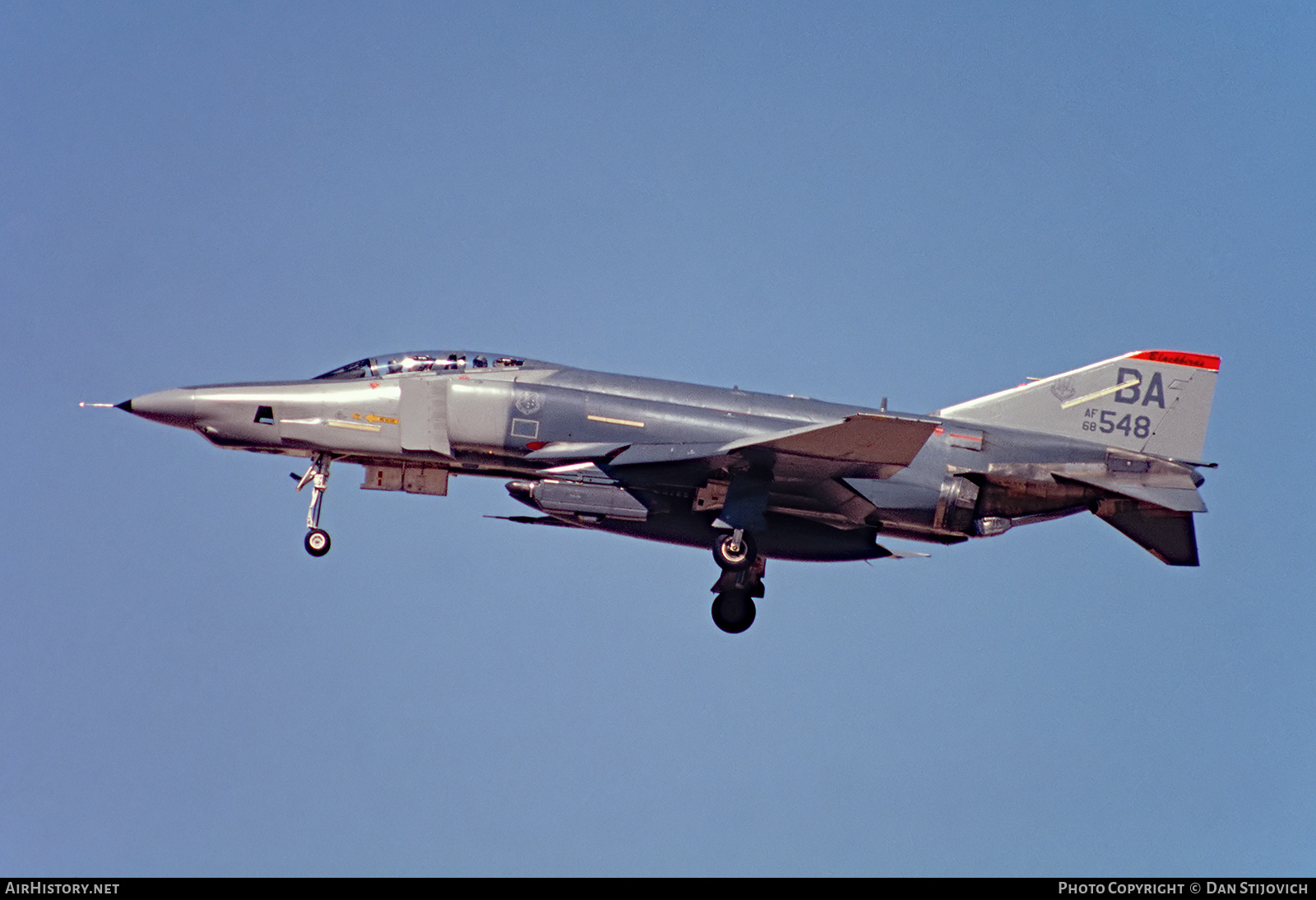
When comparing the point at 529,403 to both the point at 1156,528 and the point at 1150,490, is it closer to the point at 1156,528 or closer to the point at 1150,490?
the point at 1150,490

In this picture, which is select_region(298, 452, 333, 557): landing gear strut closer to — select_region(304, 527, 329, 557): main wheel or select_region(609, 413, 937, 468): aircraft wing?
select_region(304, 527, 329, 557): main wheel

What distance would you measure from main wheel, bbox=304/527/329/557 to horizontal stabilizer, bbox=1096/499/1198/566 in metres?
10.2

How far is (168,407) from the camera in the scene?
20.9m

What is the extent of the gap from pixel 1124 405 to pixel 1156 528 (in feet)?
5.81

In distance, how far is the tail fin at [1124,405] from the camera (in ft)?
70.9

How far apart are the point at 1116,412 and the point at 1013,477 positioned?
1.89 metres

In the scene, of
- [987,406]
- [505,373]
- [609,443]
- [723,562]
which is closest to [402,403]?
[505,373]

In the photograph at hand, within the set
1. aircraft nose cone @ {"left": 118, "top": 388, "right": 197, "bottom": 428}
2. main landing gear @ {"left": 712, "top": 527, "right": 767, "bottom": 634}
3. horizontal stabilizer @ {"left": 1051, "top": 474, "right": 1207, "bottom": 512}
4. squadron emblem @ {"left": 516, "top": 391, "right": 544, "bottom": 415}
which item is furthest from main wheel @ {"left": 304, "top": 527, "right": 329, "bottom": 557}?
horizontal stabilizer @ {"left": 1051, "top": 474, "right": 1207, "bottom": 512}

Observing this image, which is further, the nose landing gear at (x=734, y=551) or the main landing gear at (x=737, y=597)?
the main landing gear at (x=737, y=597)

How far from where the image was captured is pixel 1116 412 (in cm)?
2172

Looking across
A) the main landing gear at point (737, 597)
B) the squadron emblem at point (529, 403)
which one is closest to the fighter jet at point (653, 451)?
the squadron emblem at point (529, 403)

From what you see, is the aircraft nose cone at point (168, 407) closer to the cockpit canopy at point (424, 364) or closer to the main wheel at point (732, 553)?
the cockpit canopy at point (424, 364)

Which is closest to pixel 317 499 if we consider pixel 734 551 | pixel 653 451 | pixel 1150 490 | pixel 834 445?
pixel 653 451

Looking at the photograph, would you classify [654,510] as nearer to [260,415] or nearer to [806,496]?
[806,496]
